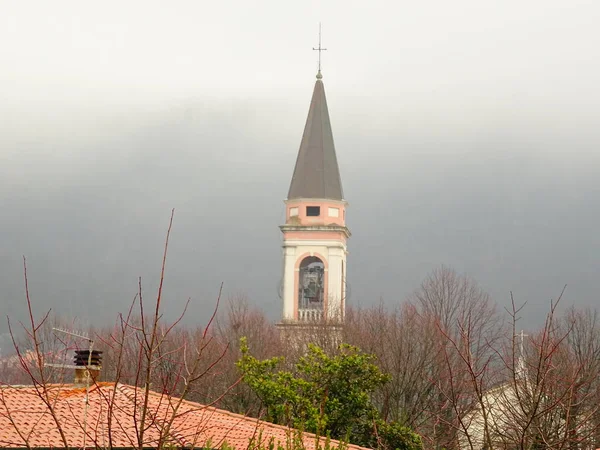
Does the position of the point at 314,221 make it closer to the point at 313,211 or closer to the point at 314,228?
the point at 314,228

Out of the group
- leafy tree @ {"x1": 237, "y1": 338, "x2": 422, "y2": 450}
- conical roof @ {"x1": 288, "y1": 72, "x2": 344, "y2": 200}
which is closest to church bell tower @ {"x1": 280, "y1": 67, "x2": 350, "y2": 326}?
conical roof @ {"x1": 288, "y1": 72, "x2": 344, "y2": 200}

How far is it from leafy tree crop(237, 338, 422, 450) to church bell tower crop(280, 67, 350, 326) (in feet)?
98.4

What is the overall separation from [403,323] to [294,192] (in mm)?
17881

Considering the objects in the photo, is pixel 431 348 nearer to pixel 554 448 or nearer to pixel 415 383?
pixel 415 383

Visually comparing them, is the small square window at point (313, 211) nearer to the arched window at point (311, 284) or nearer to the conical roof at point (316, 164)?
the conical roof at point (316, 164)

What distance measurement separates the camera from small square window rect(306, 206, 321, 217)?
59.9 metres

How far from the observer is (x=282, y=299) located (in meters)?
59.5

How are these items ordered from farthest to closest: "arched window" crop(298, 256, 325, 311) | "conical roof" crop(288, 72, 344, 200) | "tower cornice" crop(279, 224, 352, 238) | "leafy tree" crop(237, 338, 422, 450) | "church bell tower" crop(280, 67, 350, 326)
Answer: "tower cornice" crop(279, 224, 352, 238), "conical roof" crop(288, 72, 344, 200), "church bell tower" crop(280, 67, 350, 326), "arched window" crop(298, 256, 325, 311), "leafy tree" crop(237, 338, 422, 450)

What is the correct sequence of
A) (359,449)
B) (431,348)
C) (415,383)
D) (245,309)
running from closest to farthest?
(359,449), (415,383), (431,348), (245,309)

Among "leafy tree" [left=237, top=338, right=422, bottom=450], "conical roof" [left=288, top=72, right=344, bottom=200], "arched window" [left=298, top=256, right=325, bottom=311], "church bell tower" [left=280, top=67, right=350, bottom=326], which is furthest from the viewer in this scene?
"conical roof" [left=288, top=72, right=344, bottom=200]

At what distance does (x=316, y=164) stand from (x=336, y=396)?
32.5 m

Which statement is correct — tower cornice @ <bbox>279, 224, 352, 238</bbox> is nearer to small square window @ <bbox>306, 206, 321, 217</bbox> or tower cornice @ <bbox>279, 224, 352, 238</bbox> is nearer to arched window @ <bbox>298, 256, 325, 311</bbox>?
small square window @ <bbox>306, 206, 321, 217</bbox>

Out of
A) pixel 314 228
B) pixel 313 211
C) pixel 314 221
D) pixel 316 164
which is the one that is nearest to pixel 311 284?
pixel 314 228

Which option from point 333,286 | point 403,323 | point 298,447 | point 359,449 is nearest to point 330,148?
point 333,286
